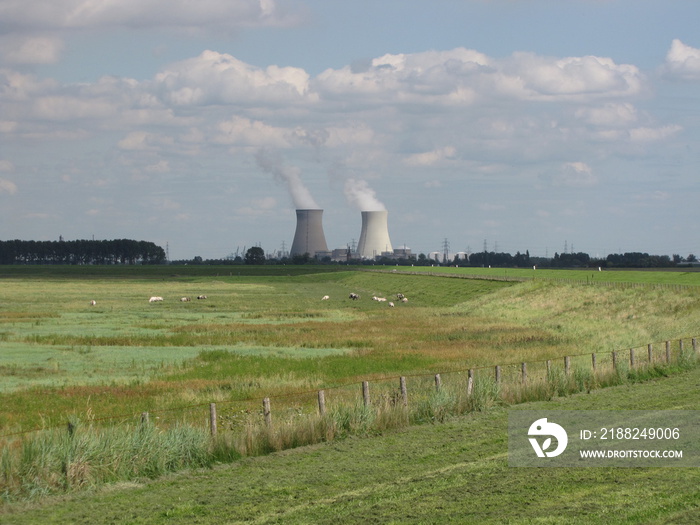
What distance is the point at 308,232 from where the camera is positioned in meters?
170

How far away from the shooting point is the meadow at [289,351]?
2208 centimetres

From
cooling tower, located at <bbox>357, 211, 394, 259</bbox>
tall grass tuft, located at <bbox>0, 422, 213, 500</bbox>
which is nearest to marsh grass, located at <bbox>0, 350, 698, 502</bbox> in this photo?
tall grass tuft, located at <bbox>0, 422, 213, 500</bbox>

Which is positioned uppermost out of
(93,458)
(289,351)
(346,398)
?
(93,458)

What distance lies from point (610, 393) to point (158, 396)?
13.6m

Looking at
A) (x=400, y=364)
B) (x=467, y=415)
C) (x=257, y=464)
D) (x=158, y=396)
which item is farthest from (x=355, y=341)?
(x=257, y=464)

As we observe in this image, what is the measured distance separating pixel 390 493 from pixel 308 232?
6153 inches

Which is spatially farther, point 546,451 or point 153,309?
point 153,309

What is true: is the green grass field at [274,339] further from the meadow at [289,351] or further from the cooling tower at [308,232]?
the cooling tower at [308,232]

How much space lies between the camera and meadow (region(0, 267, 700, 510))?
22.1 m

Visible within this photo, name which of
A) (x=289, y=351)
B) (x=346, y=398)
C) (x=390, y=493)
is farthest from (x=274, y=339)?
(x=390, y=493)

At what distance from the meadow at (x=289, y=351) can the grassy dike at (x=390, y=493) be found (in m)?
1.04

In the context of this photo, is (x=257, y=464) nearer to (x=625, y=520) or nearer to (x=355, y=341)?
(x=625, y=520)

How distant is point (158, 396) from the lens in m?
27.3

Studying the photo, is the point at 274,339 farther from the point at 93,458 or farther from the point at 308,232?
the point at 308,232
